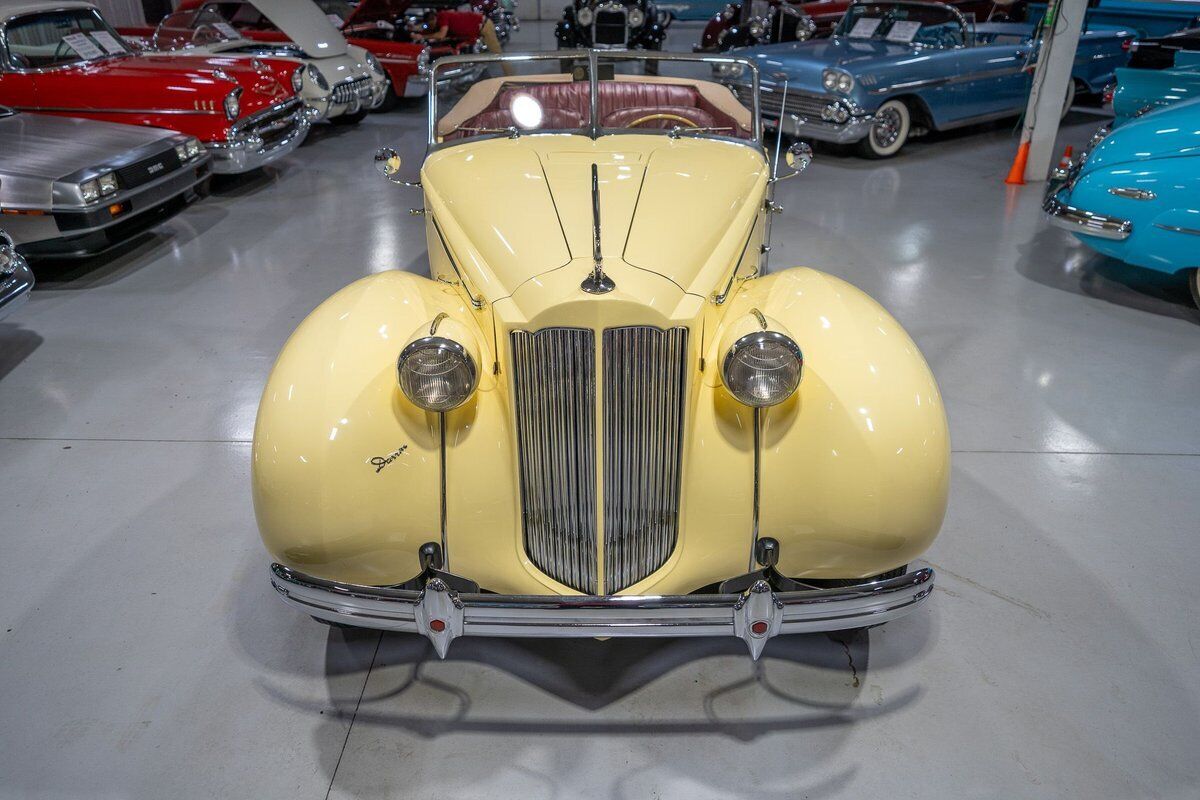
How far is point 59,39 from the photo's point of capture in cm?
679

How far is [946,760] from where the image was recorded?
2264mm

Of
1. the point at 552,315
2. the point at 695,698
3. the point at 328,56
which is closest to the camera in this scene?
the point at 552,315

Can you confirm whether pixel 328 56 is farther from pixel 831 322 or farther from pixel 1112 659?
pixel 1112 659

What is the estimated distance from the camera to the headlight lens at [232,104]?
268 inches

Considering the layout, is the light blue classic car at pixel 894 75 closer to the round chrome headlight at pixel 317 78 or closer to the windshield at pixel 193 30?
the round chrome headlight at pixel 317 78

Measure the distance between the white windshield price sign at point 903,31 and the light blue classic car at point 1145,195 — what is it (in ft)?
12.0

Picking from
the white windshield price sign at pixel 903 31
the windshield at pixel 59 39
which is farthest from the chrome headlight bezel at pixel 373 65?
the white windshield price sign at pixel 903 31

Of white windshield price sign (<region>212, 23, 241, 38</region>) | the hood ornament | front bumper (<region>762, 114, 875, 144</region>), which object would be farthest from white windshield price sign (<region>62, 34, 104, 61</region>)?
the hood ornament

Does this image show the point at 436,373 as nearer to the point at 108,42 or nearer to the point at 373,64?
the point at 108,42

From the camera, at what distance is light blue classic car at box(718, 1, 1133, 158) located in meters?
7.73

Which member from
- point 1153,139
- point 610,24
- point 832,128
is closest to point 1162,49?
point 832,128

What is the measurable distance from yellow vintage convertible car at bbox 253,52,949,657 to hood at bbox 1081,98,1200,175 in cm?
356

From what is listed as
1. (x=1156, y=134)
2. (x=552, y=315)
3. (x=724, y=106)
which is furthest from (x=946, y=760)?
(x=1156, y=134)

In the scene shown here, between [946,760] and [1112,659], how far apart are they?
29.3 inches
